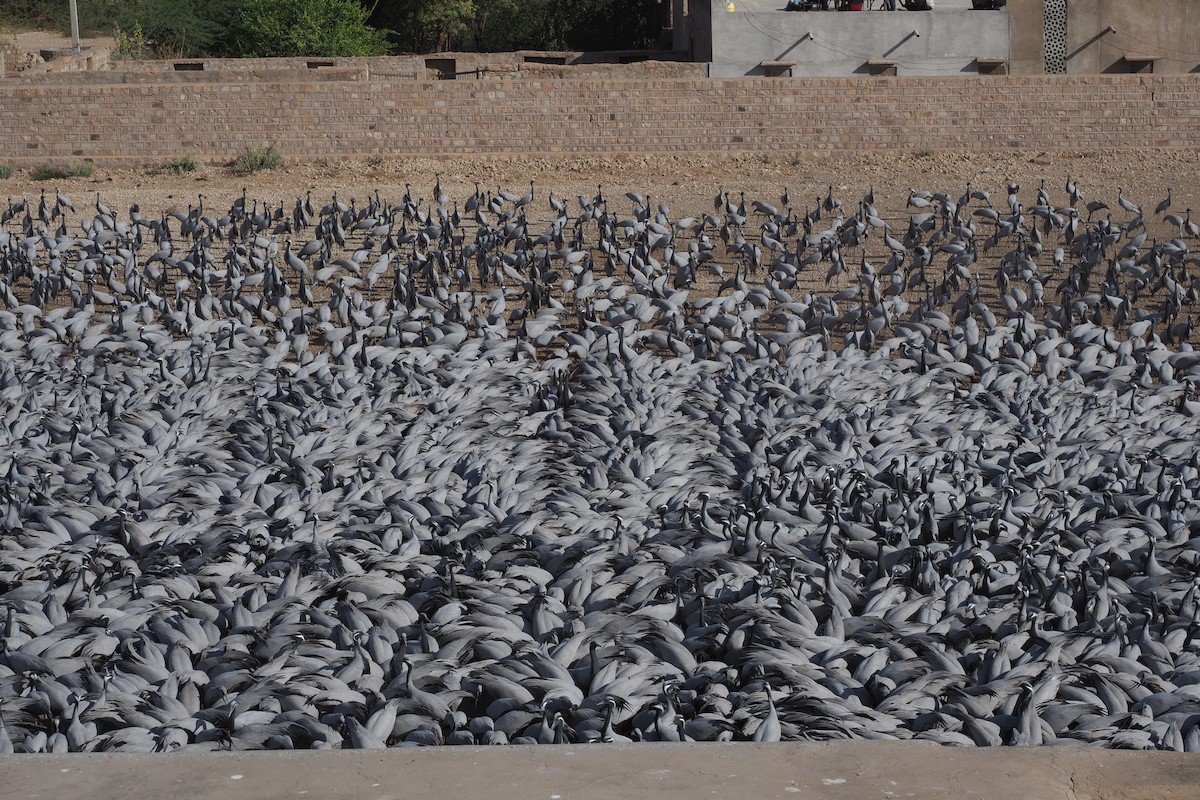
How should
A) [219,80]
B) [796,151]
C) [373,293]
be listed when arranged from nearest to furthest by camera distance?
[373,293]
[796,151]
[219,80]

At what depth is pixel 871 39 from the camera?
23500 millimetres

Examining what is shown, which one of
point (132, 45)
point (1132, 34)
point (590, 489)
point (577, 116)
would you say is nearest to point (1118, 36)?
point (1132, 34)

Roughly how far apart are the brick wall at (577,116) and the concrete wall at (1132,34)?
6763mm

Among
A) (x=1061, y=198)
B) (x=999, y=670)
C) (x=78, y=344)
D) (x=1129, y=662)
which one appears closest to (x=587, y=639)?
(x=999, y=670)

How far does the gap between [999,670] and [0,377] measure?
7.61 metres

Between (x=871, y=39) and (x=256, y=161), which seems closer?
(x=256, y=161)

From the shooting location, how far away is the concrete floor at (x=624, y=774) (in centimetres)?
381

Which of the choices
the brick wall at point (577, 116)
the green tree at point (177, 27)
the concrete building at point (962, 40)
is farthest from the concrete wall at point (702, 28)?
the green tree at point (177, 27)

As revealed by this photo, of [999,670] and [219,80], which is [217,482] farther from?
[219,80]

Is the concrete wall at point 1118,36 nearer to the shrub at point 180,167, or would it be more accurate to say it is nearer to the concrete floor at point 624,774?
the shrub at point 180,167

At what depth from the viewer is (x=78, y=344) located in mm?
11047

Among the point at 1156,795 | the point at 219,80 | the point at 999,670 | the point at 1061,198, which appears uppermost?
the point at 219,80

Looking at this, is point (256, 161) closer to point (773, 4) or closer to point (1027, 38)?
point (773, 4)

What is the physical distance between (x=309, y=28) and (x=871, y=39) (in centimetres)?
1278
